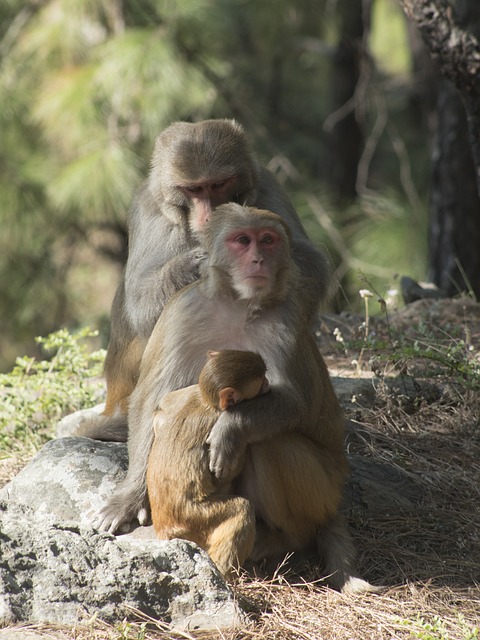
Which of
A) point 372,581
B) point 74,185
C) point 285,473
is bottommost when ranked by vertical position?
point 372,581

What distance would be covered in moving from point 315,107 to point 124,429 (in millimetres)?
14034

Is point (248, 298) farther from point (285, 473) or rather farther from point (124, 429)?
point (124, 429)

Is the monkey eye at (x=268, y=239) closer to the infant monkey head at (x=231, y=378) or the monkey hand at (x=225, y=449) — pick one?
the infant monkey head at (x=231, y=378)

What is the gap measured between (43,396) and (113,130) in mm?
4224

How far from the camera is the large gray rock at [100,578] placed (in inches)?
126

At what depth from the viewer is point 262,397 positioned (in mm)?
3686

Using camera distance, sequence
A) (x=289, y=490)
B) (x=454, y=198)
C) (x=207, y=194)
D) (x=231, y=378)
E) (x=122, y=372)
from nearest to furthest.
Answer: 1. (x=231, y=378)
2. (x=289, y=490)
3. (x=207, y=194)
4. (x=122, y=372)
5. (x=454, y=198)

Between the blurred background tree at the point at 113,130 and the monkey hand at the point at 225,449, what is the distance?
448 cm

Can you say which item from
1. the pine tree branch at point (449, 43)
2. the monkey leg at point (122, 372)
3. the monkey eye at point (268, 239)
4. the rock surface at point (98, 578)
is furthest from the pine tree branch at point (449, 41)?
the rock surface at point (98, 578)

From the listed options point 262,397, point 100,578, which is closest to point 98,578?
point 100,578

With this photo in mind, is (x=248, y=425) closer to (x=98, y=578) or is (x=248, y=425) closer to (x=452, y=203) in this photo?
(x=98, y=578)

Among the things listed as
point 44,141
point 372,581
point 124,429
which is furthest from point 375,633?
point 44,141

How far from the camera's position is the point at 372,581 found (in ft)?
12.8

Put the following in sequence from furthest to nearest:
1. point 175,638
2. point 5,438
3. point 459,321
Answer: point 459,321 → point 5,438 → point 175,638
